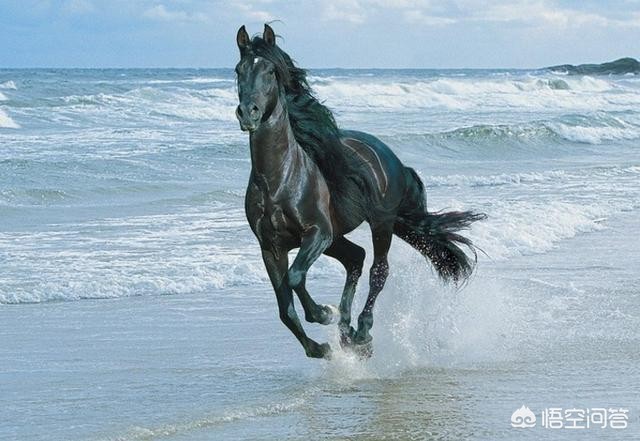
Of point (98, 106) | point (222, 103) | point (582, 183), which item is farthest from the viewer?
point (222, 103)

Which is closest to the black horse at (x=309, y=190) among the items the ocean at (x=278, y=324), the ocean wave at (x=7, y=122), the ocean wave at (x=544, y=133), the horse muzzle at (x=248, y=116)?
the horse muzzle at (x=248, y=116)

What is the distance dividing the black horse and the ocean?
353 mm

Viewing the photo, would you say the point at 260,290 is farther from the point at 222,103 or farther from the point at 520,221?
the point at 222,103

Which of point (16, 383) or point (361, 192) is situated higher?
point (361, 192)

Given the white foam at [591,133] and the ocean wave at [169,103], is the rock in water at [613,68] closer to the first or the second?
the ocean wave at [169,103]

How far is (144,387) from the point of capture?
6691 mm

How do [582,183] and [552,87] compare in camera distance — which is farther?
[552,87]

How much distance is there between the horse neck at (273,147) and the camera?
20.8 ft

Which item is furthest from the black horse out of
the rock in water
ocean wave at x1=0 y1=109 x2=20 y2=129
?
the rock in water

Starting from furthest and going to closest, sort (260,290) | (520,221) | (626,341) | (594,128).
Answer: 1. (594,128)
2. (520,221)
3. (260,290)
4. (626,341)

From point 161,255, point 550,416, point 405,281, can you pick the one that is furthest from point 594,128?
point 550,416

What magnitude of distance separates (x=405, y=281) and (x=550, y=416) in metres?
2.31

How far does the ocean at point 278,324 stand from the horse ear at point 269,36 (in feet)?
5.85

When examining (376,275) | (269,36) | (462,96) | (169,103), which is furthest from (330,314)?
(462,96)
